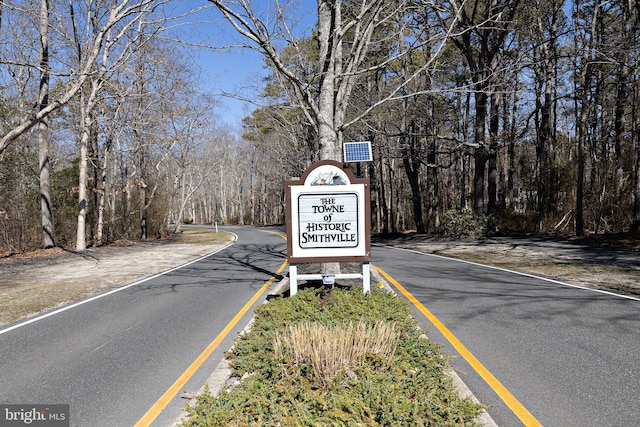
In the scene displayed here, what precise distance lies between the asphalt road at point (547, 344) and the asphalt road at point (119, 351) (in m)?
3.01

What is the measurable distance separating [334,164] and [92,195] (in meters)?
21.6

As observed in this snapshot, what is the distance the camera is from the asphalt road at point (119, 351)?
13.3ft

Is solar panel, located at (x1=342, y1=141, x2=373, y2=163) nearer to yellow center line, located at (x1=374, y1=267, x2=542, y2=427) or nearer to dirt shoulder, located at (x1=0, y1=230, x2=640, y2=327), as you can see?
yellow center line, located at (x1=374, y1=267, x2=542, y2=427)

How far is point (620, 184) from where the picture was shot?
21.6m

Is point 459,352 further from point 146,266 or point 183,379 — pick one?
point 146,266

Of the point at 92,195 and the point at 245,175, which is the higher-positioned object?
the point at 245,175

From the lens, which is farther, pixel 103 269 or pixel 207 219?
pixel 207 219

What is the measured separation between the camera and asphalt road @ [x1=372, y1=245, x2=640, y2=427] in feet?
12.0

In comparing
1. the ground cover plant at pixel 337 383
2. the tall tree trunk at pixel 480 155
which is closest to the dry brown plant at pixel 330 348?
the ground cover plant at pixel 337 383

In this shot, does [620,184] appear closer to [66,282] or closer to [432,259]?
[432,259]

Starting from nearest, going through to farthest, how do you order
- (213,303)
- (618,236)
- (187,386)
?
(187,386), (213,303), (618,236)

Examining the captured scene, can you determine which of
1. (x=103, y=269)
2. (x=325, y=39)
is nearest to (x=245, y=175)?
(x=103, y=269)

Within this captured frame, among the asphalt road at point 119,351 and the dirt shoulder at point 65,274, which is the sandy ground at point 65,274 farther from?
the asphalt road at point 119,351

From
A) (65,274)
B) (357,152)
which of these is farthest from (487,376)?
(65,274)
